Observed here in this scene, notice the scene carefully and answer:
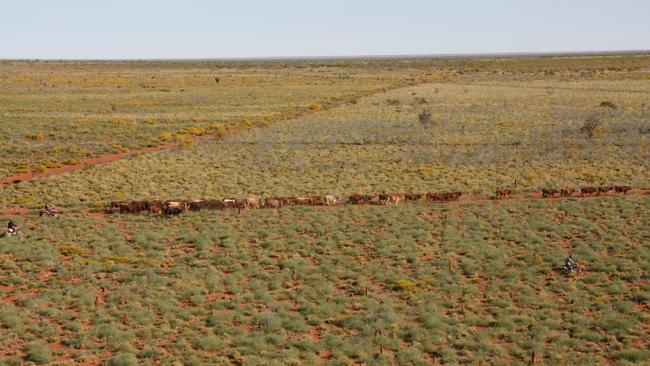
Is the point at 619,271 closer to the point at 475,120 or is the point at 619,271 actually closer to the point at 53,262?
the point at 53,262

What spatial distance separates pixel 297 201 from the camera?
1174 inches

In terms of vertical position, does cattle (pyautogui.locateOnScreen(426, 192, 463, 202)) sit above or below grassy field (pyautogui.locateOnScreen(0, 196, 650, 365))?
above

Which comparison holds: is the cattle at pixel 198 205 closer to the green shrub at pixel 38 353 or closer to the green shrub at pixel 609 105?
the green shrub at pixel 38 353

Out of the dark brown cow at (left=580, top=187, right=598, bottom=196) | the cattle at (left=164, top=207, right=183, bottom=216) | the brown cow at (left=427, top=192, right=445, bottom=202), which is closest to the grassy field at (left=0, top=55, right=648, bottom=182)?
the cattle at (left=164, top=207, right=183, bottom=216)

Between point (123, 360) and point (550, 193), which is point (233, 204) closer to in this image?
point (123, 360)

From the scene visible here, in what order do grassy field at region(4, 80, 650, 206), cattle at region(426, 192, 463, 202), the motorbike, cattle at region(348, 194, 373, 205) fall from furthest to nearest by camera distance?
grassy field at region(4, 80, 650, 206) < cattle at region(426, 192, 463, 202) < cattle at region(348, 194, 373, 205) < the motorbike

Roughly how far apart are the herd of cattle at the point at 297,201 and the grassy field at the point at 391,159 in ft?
6.37

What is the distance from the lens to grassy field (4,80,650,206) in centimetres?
3356

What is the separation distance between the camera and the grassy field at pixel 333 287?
15164 millimetres

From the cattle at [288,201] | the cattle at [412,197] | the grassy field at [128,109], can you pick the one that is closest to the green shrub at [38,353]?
the cattle at [288,201]

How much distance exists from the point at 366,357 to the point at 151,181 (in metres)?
24.1

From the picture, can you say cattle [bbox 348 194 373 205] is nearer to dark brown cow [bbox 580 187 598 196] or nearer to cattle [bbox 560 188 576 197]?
cattle [bbox 560 188 576 197]

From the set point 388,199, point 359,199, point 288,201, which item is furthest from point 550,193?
point 288,201

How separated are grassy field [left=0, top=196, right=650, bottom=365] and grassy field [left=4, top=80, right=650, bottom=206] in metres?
5.73
